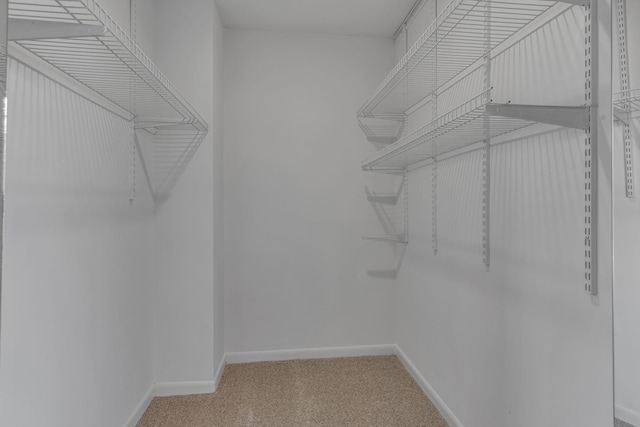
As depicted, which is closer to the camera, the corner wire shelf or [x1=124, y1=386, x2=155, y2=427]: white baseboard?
the corner wire shelf

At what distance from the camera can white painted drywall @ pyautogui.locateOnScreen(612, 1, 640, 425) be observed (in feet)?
2.65

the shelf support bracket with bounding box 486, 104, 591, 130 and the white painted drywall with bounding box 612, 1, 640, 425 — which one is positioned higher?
the shelf support bracket with bounding box 486, 104, 591, 130

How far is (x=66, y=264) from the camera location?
1.27 m

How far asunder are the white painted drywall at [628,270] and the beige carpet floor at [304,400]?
119cm

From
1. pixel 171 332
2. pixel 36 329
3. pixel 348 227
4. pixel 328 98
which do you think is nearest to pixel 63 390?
pixel 36 329

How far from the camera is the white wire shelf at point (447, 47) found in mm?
1202

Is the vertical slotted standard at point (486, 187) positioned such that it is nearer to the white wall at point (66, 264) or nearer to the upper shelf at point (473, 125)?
the upper shelf at point (473, 125)

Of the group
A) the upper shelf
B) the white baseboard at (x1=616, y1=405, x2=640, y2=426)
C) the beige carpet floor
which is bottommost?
the beige carpet floor

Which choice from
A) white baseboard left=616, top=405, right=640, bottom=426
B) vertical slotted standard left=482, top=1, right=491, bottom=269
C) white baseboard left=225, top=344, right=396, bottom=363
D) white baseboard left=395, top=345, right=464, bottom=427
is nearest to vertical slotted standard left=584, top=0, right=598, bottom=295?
white baseboard left=616, top=405, right=640, bottom=426

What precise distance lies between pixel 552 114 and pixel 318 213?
181 centimetres

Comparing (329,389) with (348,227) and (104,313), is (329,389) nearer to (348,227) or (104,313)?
(348,227)

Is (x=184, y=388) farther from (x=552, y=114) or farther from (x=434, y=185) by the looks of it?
(x=552, y=114)

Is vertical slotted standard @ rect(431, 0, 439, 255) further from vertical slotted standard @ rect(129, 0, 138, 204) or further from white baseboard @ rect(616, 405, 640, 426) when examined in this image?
vertical slotted standard @ rect(129, 0, 138, 204)

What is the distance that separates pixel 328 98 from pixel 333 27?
0.47m
